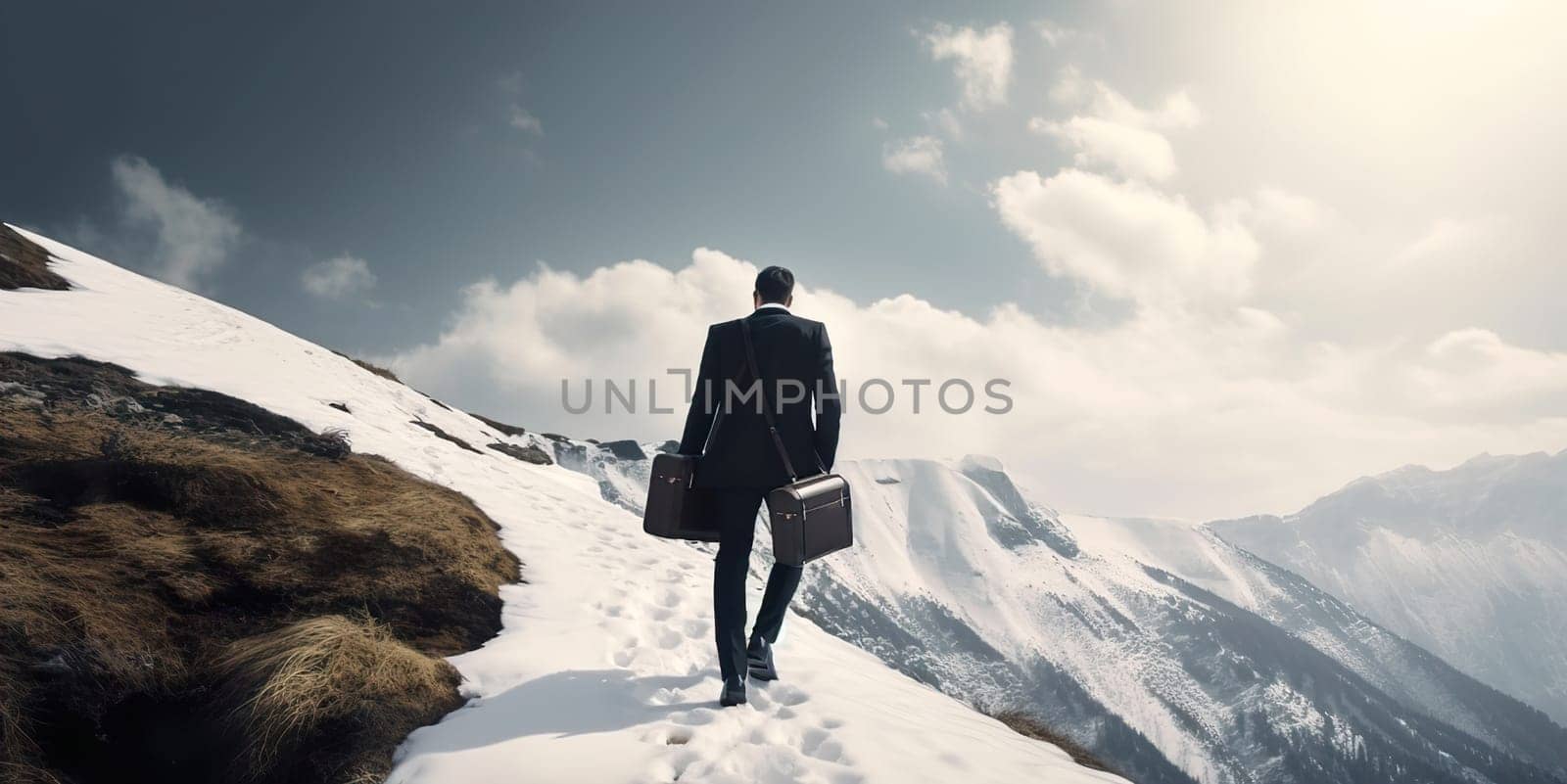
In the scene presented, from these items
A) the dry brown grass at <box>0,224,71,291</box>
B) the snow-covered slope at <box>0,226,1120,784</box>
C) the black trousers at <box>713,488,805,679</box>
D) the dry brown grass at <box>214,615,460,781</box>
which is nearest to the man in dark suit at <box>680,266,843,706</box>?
the black trousers at <box>713,488,805,679</box>

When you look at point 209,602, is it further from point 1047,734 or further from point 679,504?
point 1047,734

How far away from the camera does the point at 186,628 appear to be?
4074mm

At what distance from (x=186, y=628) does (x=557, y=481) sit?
10.9m

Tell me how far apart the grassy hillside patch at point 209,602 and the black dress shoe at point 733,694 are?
1710 millimetres

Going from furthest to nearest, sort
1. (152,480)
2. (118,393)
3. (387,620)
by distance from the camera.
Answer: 1. (118,393)
2. (152,480)
3. (387,620)

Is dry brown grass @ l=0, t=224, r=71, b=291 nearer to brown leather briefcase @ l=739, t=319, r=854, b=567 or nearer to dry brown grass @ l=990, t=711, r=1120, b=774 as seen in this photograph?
brown leather briefcase @ l=739, t=319, r=854, b=567

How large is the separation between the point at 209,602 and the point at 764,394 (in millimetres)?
3905

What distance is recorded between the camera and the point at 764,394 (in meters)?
4.98

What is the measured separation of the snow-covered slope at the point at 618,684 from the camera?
366 cm

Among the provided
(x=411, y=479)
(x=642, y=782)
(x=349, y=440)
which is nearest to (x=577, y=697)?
(x=642, y=782)

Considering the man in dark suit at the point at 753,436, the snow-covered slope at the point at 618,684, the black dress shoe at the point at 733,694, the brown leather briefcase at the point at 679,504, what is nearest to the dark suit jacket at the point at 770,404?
the man in dark suit at the point at 753,436

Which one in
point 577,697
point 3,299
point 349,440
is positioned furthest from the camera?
point 3,299

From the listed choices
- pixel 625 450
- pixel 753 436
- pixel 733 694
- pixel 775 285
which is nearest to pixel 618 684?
pixel 733 694

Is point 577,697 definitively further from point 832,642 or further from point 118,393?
point 118,393
